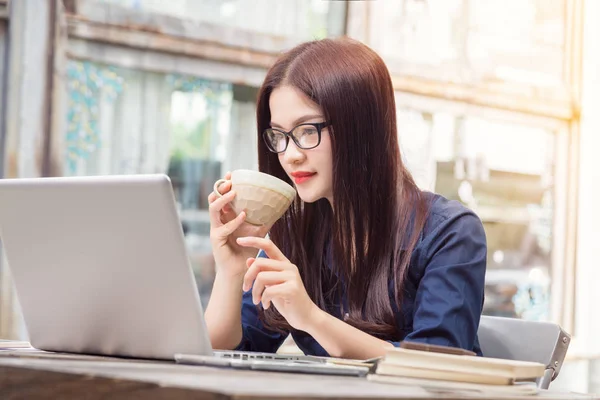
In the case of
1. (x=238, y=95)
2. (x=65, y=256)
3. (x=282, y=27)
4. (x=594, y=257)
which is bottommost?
(x=594, y=257)

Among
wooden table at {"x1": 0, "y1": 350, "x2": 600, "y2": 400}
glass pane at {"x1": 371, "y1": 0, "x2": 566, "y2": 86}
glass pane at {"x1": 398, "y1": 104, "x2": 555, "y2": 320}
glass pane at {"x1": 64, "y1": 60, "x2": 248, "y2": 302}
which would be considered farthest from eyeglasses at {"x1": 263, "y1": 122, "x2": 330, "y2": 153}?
glass pane at {"x1": 398, "y1": 104, "x2": 555, "y2": 320}

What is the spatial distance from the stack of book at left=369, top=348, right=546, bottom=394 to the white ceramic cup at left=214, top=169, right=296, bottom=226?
1.31ft

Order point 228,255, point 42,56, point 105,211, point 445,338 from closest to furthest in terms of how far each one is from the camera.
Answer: point 105,211 → point 445,338 → point 228,255 → point 42,56

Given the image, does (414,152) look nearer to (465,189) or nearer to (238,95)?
(465,189)

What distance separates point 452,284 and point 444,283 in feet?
0.05

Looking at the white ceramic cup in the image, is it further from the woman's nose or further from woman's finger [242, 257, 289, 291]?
the woman's nose

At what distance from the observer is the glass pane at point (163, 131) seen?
3.09 metres

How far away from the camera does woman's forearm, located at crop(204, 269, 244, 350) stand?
5.27 ft

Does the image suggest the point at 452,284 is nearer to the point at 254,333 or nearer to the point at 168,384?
the point at 254,333

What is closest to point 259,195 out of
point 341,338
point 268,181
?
point 268,181

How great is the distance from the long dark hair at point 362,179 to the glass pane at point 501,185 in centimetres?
234

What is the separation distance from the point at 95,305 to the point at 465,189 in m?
3.28

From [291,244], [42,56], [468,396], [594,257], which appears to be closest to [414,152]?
[594,257]

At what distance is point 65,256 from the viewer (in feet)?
3.76
